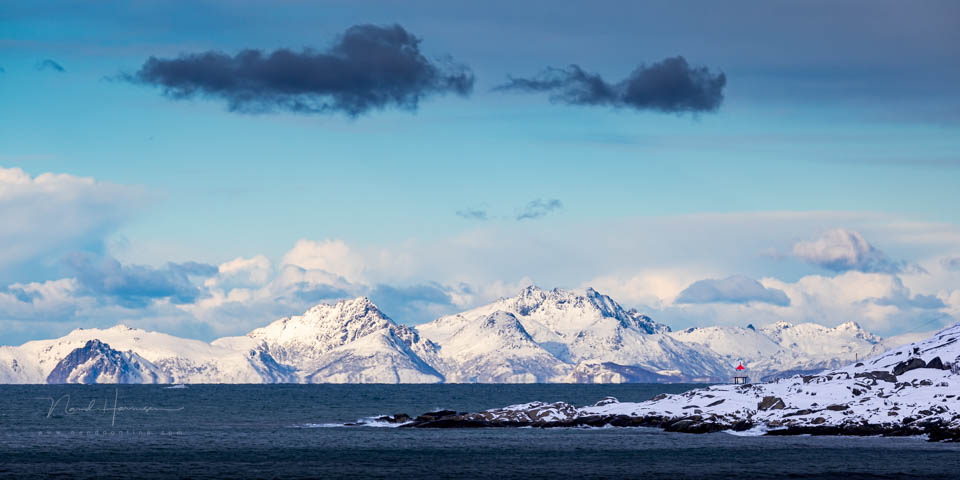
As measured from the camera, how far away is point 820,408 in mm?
128125

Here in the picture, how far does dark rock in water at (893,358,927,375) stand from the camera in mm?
133750

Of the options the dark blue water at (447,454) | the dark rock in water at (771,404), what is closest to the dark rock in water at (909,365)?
the dark rock in water at (771,404)

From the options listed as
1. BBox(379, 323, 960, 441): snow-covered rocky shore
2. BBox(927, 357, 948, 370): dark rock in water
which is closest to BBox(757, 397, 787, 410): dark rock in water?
BBox(379, 323, 960, 441): snow-covered rocky shore

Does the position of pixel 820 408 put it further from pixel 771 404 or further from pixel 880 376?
pixel 880 376

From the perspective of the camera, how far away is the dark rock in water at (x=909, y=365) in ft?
439

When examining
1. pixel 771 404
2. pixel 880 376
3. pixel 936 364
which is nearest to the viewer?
pixel 936 364

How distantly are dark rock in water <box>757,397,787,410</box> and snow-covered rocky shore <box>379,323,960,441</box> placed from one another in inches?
4.6

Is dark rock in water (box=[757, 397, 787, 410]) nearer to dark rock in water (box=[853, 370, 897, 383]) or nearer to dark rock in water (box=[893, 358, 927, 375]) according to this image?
dark rock in water (box=[853, 370, 897, 383])

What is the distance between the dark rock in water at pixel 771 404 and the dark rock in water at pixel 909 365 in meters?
14.5

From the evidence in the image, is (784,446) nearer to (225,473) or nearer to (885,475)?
(885,475)

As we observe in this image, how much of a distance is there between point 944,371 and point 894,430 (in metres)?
17.2

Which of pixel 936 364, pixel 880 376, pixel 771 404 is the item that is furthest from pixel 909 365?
pixel 771 404

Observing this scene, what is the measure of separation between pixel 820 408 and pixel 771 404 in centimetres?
665

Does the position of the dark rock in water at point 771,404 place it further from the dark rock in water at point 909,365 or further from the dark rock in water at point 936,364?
the dark rock in water at point 936,364
